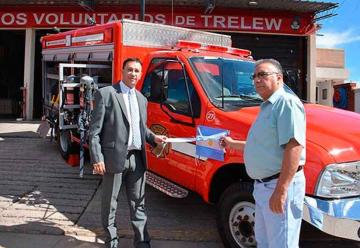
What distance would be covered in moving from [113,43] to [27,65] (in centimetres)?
1051

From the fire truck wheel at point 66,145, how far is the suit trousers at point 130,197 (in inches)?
140

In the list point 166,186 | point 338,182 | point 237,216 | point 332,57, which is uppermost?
point 332,57

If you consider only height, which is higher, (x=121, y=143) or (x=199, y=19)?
(x=199, y=19)

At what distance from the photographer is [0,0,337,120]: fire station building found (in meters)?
15.3

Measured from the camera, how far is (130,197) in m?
4.74

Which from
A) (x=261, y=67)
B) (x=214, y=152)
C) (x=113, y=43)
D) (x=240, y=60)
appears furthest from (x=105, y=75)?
(x=261, y=67)

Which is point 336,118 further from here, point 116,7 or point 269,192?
point 116,7

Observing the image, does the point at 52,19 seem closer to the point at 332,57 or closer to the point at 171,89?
the point at 171,89

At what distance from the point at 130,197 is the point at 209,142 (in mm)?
1017

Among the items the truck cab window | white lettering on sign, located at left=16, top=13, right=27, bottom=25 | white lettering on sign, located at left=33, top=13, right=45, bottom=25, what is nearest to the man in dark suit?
the truck cab window

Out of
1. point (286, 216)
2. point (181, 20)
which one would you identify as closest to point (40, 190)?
point (286, 216)

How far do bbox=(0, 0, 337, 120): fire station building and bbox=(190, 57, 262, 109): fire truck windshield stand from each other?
9.53 metres

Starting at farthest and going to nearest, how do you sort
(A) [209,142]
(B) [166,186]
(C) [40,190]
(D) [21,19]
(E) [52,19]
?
(D) [21,19], (E) [52,19], (C) [40,190], (B) [166,186], (A) [209,142]

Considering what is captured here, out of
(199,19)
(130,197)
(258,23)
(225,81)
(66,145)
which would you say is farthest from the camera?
(258,23)
